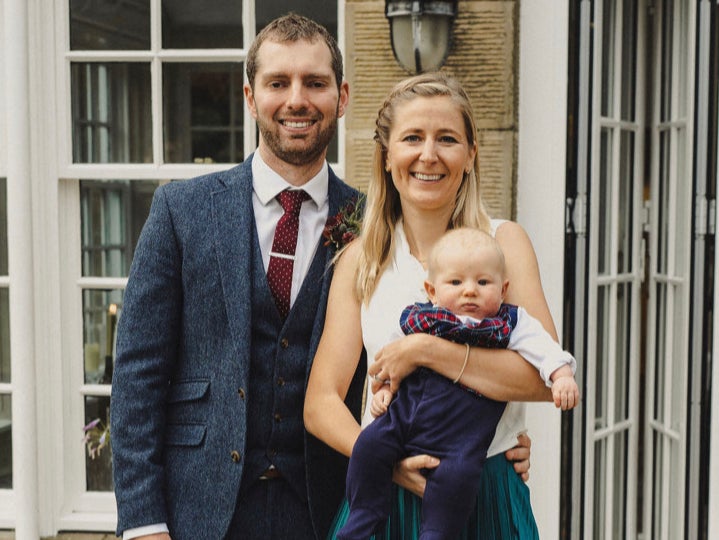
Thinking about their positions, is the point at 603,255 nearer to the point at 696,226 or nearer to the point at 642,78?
the point at 696,226

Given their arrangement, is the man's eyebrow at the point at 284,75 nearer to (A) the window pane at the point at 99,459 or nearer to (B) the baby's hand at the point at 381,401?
(B) the baby's hand at the point at 381,401

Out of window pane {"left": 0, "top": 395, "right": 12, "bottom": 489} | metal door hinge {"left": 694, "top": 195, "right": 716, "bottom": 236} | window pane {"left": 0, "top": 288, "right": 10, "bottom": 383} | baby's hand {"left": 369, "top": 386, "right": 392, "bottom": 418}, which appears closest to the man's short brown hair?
baby's hand {"left": 369, "top": 386, "right": 392, "bottom": 418}

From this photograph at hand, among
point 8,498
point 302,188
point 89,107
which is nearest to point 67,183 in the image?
point 89,107

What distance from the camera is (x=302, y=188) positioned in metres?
2.08

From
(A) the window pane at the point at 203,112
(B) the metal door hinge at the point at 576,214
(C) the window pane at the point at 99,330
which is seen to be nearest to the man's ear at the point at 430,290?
(B) the metal door hinge at the point at 576,214

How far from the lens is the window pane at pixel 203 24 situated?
344 cm

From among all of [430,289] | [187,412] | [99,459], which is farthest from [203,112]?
[430,289]

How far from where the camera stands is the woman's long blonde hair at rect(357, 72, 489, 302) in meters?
1.95

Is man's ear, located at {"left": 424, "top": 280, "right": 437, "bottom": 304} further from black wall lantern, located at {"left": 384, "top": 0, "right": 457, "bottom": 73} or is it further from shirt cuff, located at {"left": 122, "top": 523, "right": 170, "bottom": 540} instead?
black wall lantern, located at {"left": 384, "top": 0, "right": 457, "bottom": 73}

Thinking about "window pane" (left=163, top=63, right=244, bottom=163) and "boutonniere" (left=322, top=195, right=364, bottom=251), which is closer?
"boutonniere" (left=322, top=195, right=364, bottom=251)

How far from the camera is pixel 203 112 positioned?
11.4ft

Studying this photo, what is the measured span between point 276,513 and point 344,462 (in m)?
0.20

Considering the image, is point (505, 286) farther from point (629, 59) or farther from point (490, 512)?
point (629, 59)

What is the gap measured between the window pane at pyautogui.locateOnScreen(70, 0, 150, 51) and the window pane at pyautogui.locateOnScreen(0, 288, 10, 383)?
103cm
